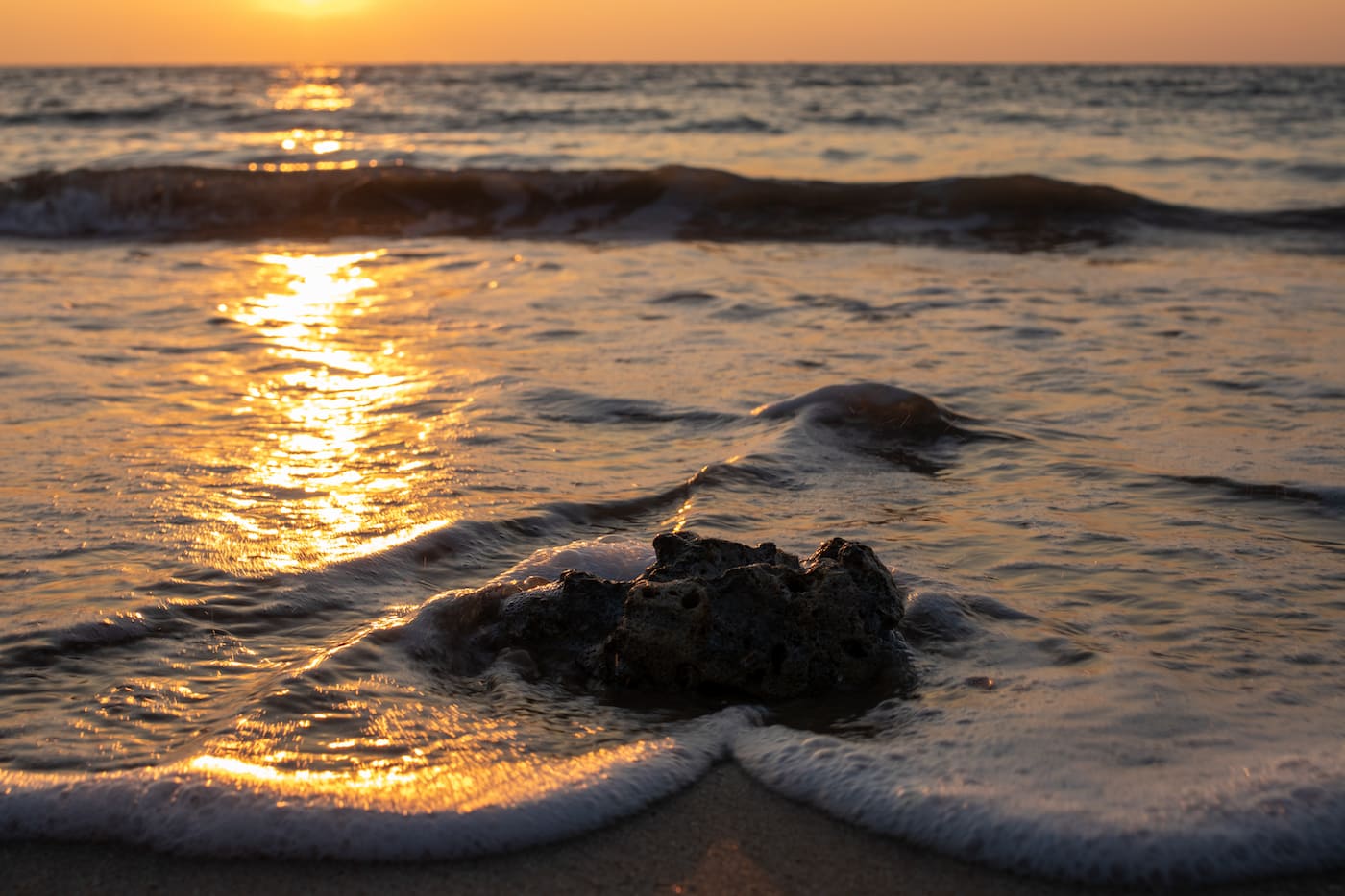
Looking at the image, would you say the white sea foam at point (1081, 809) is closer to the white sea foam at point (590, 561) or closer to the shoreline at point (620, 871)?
the shoreline at point (620, 871)

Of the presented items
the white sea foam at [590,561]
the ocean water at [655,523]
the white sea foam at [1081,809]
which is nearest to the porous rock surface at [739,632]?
the ocean water at [655,523]

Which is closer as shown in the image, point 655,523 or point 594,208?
point 655,523

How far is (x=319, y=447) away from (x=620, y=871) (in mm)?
2599

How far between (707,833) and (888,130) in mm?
19393

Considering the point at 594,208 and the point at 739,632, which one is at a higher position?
the point at 594,208

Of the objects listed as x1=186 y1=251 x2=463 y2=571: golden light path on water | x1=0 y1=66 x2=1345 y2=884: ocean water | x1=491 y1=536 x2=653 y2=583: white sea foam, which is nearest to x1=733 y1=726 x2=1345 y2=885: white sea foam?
x1=0 y1=66 x2=1345 y2=884: ocean water

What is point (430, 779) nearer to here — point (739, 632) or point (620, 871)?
point (620, 871)

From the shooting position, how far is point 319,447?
4.25 metres

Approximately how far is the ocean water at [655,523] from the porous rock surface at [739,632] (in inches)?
3.1

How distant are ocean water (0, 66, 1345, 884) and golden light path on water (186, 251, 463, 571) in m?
0.02

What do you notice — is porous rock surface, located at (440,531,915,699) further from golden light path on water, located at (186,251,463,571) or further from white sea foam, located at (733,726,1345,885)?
golden light path on water, located at (186,251,463,571)

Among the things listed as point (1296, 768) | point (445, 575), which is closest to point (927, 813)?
point (1296, 768)

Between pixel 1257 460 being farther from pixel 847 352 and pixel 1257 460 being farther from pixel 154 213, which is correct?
pixel 154 213

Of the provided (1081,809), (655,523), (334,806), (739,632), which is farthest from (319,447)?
(1081,809)
